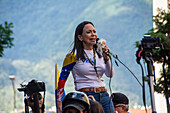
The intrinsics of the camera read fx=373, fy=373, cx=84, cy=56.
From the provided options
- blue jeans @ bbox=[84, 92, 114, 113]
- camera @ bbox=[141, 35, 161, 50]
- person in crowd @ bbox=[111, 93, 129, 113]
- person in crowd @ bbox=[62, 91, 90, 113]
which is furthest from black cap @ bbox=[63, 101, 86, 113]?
person in crowd @ bbox=[111, 93, 129, 113]

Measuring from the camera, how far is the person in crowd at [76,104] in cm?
369

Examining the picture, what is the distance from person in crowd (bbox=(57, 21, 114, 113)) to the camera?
5027mm

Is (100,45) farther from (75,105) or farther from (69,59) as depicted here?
(75,105)

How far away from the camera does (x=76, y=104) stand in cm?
373

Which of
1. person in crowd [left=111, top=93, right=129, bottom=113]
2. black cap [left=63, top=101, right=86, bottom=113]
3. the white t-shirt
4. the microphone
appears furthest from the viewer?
person in crowd [left=111, top=93, right=129, bottom=113]

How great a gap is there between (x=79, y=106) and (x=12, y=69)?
5373 cm

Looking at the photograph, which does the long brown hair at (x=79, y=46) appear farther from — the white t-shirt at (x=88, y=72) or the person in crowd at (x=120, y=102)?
the person in crowd at (x=120, y=102)

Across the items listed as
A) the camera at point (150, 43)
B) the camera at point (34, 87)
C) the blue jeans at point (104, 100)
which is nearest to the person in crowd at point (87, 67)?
the blue jeans at point (104, 100)

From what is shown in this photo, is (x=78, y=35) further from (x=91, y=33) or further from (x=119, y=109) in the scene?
(x=119, y=109)

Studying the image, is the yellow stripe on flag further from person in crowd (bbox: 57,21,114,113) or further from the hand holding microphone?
the hand holding microphone

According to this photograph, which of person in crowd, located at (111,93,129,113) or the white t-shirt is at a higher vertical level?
the white t-shirt

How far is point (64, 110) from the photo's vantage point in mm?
3701

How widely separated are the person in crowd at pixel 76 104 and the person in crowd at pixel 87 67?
1162 millimetres

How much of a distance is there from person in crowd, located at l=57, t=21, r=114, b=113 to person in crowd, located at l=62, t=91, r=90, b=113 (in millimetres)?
1162
